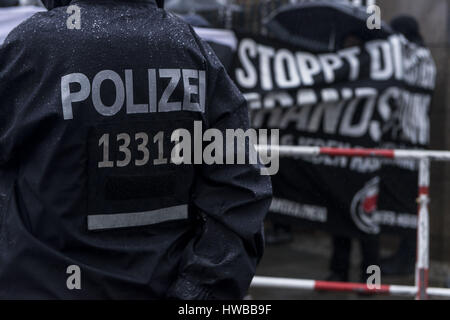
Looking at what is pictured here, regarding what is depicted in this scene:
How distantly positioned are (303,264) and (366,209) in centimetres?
137

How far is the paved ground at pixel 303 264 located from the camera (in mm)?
5879

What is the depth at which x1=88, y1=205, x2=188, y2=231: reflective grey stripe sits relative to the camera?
2006 millimetres

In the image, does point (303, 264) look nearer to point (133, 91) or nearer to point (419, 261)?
point (419, 261)

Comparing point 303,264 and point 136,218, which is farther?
point 303,264

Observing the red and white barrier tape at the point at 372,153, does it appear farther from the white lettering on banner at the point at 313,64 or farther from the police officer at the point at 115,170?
the police officer at the point at 115,170

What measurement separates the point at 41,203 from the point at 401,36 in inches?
198

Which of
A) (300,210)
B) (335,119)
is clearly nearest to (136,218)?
(300,210)

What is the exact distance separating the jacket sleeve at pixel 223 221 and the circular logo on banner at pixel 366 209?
4.00 meters

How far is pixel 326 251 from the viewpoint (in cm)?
797

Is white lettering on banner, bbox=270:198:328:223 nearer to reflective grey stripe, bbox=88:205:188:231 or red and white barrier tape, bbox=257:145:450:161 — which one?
red and white barrier tape, bbox=257:145:450:161

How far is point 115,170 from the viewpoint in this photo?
2033 mm

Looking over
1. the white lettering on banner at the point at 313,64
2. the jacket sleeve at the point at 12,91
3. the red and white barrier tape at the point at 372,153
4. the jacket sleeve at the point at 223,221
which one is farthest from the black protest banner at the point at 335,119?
the jacket sleeve at the point at 12,91

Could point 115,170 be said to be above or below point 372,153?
above
